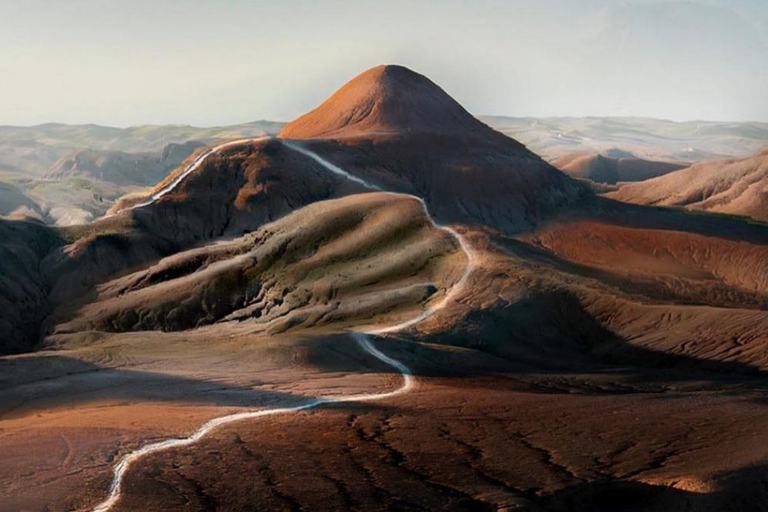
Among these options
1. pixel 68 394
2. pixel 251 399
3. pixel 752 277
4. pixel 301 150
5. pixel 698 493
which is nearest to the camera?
pixel 698 493

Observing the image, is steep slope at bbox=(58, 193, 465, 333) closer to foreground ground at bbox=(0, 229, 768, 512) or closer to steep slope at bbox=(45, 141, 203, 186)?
foreground ground at bbox=(0, 229, 768, 512)

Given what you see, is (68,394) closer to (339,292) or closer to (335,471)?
(335,471)

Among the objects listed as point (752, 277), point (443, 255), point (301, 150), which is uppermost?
point (301, 150)

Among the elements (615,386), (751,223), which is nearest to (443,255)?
(615,386)

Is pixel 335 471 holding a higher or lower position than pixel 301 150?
lower

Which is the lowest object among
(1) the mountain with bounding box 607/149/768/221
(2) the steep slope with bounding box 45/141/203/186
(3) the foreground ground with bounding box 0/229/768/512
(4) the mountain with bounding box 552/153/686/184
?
(3) the foreground ground with bounding box 0/229/768/512

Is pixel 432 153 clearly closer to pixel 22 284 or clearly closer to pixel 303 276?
pixel 303 276

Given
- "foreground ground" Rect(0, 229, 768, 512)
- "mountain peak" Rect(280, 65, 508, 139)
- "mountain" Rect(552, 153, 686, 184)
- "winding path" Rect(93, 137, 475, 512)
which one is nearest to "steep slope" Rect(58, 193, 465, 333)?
"winding path" Rect(93, 137, 475, 512)
